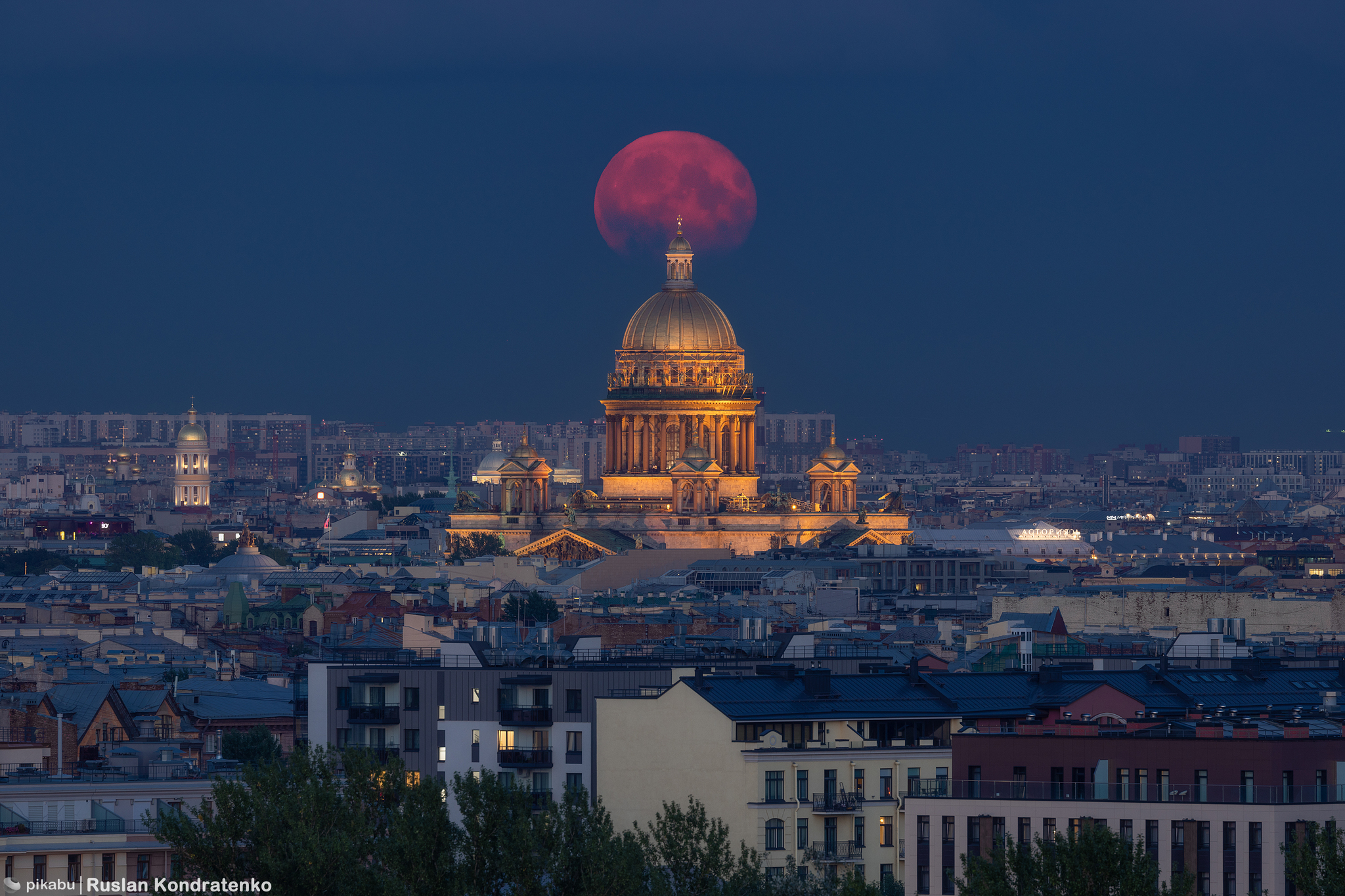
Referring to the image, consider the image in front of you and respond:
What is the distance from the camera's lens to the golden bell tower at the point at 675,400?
14562cm

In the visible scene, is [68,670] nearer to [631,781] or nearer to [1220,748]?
[631,781]

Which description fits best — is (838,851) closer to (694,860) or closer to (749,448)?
(694,860)

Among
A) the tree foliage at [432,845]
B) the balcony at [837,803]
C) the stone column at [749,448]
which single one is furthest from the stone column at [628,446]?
the tree foliage at [432,845]

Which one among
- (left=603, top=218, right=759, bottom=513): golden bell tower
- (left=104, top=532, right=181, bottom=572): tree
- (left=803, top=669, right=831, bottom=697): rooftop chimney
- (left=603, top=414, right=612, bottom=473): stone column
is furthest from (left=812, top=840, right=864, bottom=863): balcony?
(left=104, top=532, right=181, bottom=572): tree

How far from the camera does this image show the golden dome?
14688 cm

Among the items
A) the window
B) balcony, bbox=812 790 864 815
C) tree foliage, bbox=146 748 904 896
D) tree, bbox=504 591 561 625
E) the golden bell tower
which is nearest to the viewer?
tree foliage, bbox=146 748 904 896

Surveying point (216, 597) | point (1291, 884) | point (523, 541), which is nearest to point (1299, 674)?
point (1291, 884)

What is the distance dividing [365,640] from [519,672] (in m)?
33.0

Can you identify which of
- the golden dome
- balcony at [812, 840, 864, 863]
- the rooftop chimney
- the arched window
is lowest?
balcony at [812, 840, 864, 863]

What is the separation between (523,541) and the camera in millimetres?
142375

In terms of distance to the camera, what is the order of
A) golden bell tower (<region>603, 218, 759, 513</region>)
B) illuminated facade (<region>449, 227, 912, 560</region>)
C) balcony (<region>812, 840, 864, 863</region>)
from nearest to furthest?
1. balcony (<region>812, 840, 864, 863</region>)
2. illuminated facade (<region>449, 227, 912, 560</region>)
3. golden bell tower (<region>603, 218, 759, 513</region>)

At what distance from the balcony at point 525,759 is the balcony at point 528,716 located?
375mm

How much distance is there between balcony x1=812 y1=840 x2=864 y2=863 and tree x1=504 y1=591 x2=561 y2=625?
149 feet

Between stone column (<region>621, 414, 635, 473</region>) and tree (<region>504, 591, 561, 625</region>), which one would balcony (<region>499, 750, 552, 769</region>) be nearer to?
tree (<region>504, 591, 561, 625</region>)
